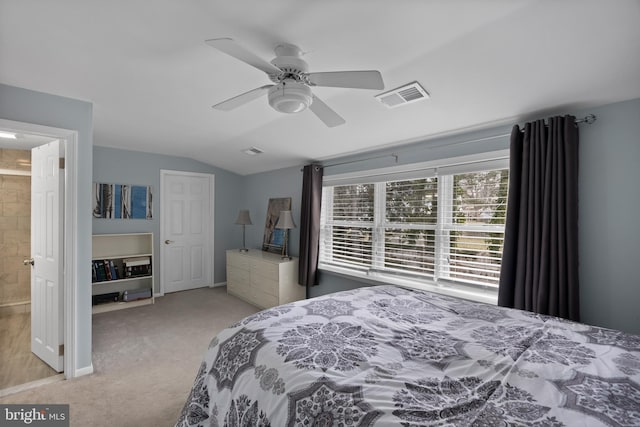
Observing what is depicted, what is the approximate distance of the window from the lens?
2.63 meters

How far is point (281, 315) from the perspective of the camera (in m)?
1.76

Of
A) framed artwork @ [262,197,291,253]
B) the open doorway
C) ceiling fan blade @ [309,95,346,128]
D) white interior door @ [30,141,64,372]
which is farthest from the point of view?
framed artwork @ [262,197,291,253]

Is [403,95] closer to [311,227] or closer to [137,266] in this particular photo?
[311,227]

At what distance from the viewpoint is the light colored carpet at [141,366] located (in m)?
2.03

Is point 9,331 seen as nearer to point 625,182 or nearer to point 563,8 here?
point 563,8

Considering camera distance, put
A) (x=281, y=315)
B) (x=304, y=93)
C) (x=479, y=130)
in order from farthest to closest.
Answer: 1. (x=479, y=130)
2. (x=281, y=315)
3. (x=304, y=93)

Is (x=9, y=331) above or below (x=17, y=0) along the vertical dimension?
below

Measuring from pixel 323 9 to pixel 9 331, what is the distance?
453 cm

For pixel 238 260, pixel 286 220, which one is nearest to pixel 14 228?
pixel 238 260

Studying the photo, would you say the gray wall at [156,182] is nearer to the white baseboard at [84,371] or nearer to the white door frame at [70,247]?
the white door frame at [70,247]

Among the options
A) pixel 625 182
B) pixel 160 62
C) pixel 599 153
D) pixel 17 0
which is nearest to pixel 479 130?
pixel 599 153

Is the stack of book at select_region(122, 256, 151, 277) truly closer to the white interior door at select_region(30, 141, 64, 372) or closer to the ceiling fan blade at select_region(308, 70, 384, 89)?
the white interior door at select_region(30, 141, 64, 372)

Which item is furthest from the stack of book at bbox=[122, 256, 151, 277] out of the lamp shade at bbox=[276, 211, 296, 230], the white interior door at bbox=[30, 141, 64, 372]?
the lamp shade at bbox=[276, 211, 296, 230]

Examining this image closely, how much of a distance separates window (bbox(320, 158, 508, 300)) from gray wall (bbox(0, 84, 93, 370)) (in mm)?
2566
